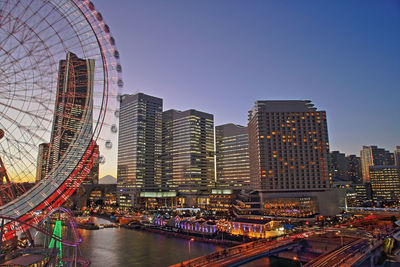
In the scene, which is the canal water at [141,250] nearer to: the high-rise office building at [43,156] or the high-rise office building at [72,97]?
the high-rise office building at [43,156]

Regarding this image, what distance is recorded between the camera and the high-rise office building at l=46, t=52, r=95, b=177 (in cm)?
2864

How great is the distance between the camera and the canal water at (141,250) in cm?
5512

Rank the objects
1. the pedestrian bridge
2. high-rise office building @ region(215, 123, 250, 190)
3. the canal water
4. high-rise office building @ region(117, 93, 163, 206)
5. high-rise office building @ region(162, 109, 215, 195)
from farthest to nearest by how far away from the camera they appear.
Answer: high-rise office building @ region(117, 93, 163, 206) → high-rise office building @ region(162, 109, 215, 195) → high-rise office building @ region(215, 123, 250, 190) → the canal water → the pedestrian bridge

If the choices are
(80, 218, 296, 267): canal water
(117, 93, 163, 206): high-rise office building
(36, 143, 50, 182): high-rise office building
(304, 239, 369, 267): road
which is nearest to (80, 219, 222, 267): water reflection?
(80, 218, 296, 267): canal water

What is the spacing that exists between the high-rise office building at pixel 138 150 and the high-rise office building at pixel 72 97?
520ft

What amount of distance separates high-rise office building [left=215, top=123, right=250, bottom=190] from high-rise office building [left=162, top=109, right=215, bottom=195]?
24.5 ft

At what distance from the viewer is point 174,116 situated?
196 metres

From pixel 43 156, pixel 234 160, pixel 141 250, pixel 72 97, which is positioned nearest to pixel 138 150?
pixel 234 160

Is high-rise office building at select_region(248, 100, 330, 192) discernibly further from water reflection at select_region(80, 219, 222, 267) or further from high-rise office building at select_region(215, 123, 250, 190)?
high-rise office building at select_region(215, 123, 250, 190)

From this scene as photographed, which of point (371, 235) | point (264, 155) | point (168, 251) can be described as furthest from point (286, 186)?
point (168, 251)

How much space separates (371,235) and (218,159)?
138m

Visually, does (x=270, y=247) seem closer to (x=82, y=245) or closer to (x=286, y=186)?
(x=82, y=245)

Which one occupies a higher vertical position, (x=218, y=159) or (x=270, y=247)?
(x=218, y=159)

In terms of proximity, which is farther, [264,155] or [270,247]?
[264,155]
